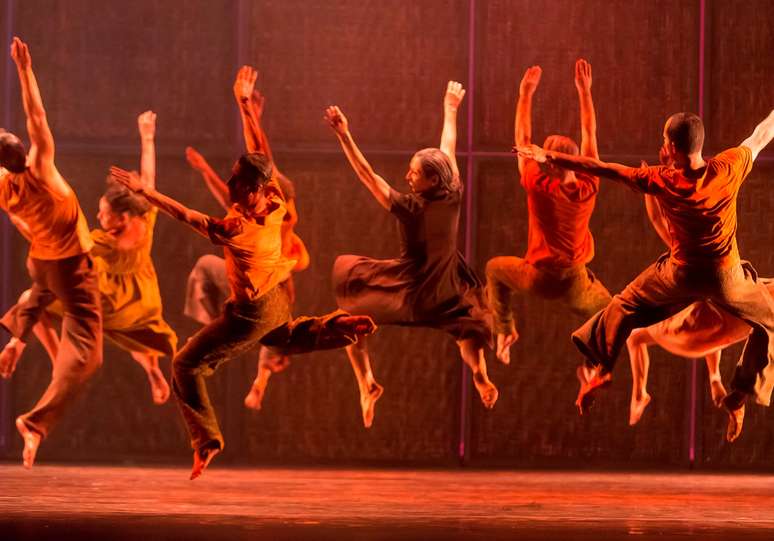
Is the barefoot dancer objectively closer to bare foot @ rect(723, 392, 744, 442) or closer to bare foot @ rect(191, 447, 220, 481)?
bare foot @ rect(191, 447, 220, 481)

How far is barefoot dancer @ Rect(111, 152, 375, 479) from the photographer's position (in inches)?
254

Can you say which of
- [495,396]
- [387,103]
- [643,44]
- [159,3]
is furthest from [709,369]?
[159,3]

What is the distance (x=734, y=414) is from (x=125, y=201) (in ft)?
11.1

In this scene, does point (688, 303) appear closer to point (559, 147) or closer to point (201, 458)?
point (559, 147)

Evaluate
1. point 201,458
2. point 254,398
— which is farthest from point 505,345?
point 201,458

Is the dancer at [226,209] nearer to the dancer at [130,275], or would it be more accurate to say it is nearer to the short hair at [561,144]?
the dancer at [130,275]

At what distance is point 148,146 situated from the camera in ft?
22.7

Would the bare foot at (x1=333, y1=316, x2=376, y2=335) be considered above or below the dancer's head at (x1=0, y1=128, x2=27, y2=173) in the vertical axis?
below

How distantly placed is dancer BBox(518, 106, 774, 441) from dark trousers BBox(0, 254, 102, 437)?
2.35 m

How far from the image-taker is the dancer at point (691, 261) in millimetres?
6332

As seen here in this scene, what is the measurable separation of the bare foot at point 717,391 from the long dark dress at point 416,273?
4.64 ft

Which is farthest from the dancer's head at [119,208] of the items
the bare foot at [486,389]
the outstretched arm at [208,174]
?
the bare foot at [486,389]

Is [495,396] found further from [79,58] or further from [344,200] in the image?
[79,58]

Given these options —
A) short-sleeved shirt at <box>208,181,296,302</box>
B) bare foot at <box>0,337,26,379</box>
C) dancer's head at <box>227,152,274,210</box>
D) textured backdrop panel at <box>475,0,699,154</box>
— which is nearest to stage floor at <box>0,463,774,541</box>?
bare foot at <box>0,337,26,379</box>
